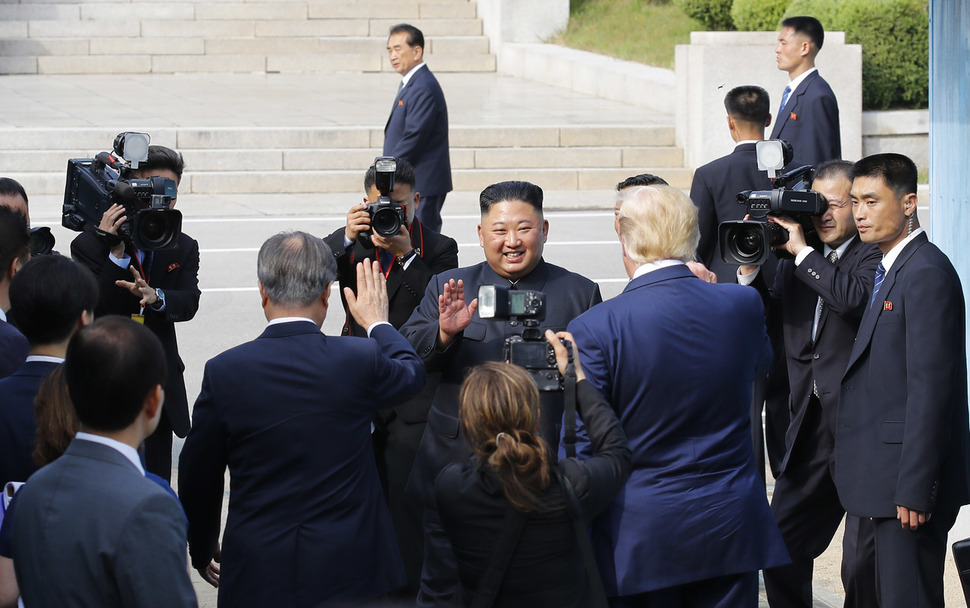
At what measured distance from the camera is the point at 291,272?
372 cm

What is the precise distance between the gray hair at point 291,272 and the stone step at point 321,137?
41.3 ft

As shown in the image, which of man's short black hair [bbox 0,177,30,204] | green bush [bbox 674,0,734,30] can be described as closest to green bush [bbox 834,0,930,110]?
green bush [bbox 674,0,734,30]

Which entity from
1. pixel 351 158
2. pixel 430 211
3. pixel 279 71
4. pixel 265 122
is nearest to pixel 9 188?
pixel 430 211

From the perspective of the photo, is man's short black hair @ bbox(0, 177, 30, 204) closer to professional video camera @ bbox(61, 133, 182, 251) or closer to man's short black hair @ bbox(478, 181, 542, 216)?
professional video camera @ bbox(61, 133, 182, 251)

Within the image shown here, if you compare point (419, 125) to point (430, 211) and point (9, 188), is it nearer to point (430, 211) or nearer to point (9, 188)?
point (430, 211)

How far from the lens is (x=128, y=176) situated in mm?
5266

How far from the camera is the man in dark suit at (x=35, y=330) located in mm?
3441

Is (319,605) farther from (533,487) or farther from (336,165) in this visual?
(336,165)

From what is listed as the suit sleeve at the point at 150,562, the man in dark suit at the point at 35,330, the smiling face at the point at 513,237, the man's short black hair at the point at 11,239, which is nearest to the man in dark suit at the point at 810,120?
the smiling face at the point at 513,237

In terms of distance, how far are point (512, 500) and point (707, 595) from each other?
103 cm

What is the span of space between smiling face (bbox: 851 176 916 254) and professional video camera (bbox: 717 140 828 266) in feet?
1.03

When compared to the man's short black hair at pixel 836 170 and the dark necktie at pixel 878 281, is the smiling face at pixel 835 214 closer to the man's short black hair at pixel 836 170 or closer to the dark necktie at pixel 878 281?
the man's short black hair at pixel 836 170

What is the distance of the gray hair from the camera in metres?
3.72

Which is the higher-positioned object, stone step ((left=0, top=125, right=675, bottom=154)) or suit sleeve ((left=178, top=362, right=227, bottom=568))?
stone step ((left=0, top=125, right=675, bottom=154))
